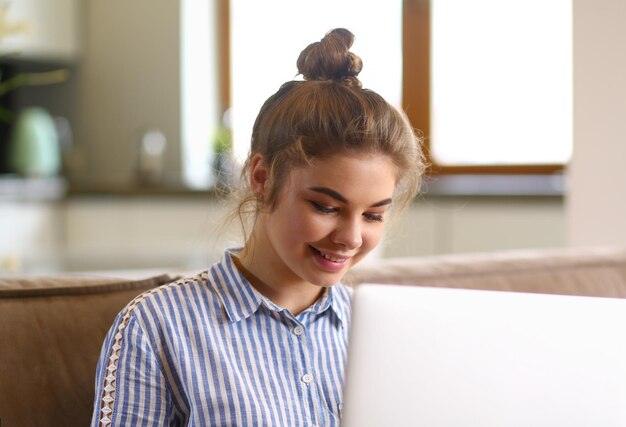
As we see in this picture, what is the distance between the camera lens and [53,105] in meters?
5.44

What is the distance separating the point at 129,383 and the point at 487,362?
1.46 feet

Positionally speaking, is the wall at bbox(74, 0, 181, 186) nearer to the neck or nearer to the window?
the window

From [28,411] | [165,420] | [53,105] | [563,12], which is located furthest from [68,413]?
[53,105]

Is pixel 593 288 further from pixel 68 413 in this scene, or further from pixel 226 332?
pixel 68 413

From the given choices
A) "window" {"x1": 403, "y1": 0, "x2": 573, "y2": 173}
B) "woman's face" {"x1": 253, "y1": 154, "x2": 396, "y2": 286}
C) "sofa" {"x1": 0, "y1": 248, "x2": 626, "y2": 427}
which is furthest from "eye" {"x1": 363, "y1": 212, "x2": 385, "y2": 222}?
"window" {"x1": 403, "y1": 0, "x2": 573, "y2": 173}

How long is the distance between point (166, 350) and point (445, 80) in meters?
3.37

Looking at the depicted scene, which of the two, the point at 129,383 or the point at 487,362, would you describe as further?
the point at 129,383

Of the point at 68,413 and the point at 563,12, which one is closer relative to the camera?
the point at 68,413

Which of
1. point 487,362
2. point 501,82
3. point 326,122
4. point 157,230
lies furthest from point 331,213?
point 157,230

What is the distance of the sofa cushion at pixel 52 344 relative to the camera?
1.27 m

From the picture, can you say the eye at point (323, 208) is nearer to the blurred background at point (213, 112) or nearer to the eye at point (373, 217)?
the eye at point (373, 217)

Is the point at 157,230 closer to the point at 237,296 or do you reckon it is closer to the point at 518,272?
the point at 518,272

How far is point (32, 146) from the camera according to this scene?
4996 millimetres

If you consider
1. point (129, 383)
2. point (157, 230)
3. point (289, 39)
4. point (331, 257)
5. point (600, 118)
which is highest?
point (289, 39)
